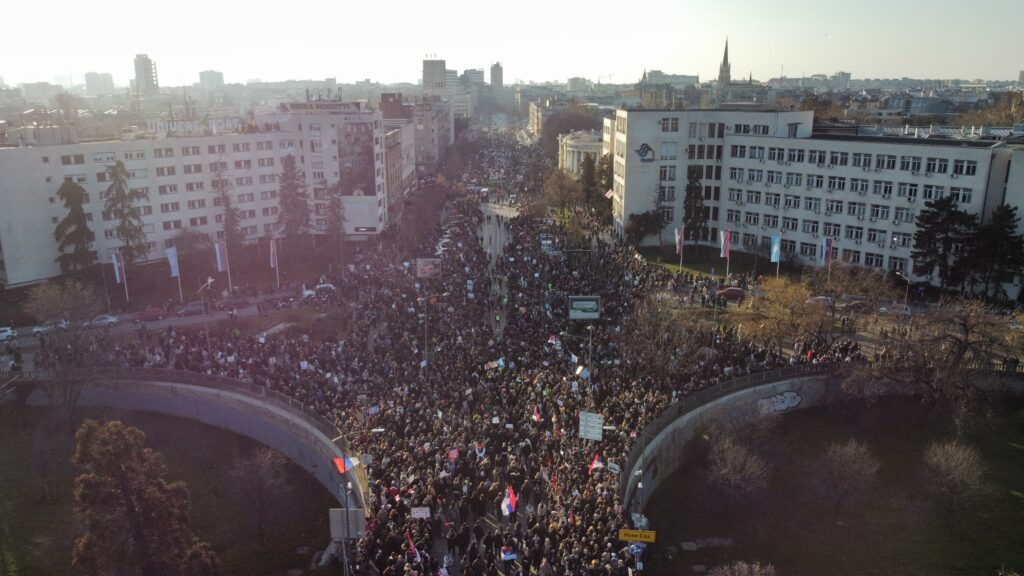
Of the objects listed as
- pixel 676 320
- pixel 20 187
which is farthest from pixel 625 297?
pixel 20 187

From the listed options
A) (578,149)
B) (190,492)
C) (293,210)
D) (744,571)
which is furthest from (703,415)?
(578,149)

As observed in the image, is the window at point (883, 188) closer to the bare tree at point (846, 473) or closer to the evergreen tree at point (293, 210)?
the bare tree at point (846, 473)

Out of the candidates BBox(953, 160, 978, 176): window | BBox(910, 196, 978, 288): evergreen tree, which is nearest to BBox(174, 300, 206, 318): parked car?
BBox(910, 196, 978, 288): evergreen tree

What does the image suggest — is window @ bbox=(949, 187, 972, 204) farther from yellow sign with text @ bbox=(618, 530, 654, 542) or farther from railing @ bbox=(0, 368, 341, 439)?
railing @ bbox=(0, 368, 341, 439)

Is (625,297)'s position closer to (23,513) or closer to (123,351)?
(123,351)

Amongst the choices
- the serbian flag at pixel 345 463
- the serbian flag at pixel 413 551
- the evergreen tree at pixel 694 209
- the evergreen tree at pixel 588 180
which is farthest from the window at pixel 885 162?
the serbian flag at pixel 413 551

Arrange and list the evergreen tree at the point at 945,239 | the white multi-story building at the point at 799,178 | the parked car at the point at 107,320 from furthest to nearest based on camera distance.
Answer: the white multi-story building at the point at 799,178 < the evergreen tree at the point at 945,239 < the parked car at the point at 107,320
